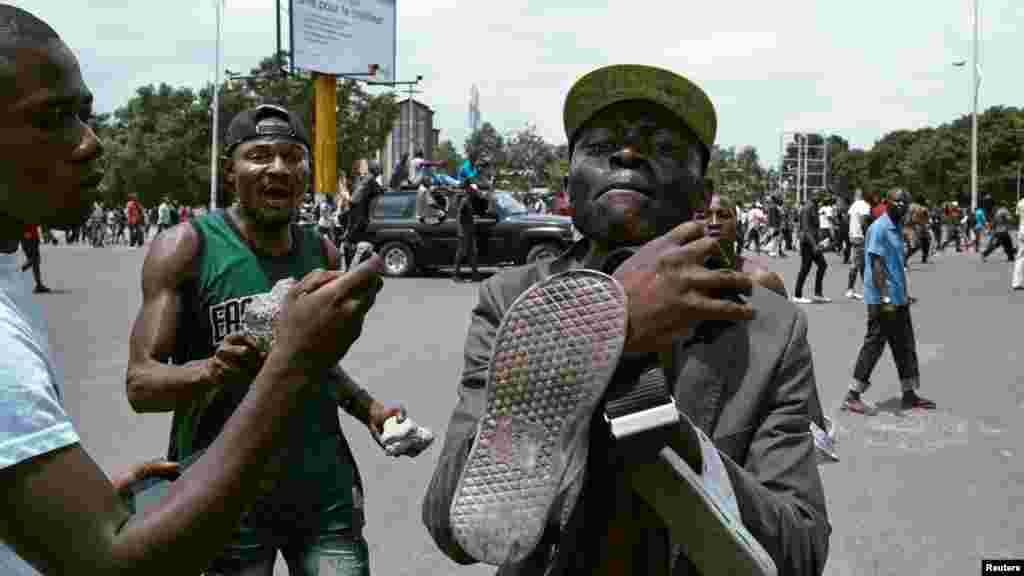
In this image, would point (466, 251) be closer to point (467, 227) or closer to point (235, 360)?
point (467, 227)

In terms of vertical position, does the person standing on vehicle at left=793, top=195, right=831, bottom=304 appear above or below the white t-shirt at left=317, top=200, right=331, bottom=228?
below

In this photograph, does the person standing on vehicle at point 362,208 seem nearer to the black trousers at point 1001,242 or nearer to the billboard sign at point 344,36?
the billboard sign at point 344,36

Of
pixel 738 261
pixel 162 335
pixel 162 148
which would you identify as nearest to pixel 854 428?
pixel 738 261

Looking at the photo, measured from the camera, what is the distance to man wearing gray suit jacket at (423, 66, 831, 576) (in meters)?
1.45

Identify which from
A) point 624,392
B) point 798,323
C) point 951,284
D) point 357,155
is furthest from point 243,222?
point 357,155

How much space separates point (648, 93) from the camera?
1.67 meters

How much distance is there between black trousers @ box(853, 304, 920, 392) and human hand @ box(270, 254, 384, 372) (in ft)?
22.9

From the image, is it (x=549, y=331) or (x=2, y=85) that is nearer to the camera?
(x=549, y=331)

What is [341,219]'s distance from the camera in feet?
73.5

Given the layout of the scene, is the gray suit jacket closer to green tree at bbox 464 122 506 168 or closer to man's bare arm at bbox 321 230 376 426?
A: man's bare arm at bbox 321 230 376 426

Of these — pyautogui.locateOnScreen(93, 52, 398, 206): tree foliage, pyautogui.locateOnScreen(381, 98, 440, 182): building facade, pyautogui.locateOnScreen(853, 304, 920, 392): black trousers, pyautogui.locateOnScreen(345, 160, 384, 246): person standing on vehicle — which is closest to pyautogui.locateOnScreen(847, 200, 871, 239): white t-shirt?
pyautogui.locateOnScreen(345, 160, 384, 246): person standing on vehicle

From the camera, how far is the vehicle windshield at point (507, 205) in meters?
19.2

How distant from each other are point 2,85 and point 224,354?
1.04 m

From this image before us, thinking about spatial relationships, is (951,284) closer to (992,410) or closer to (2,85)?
(992,410)
